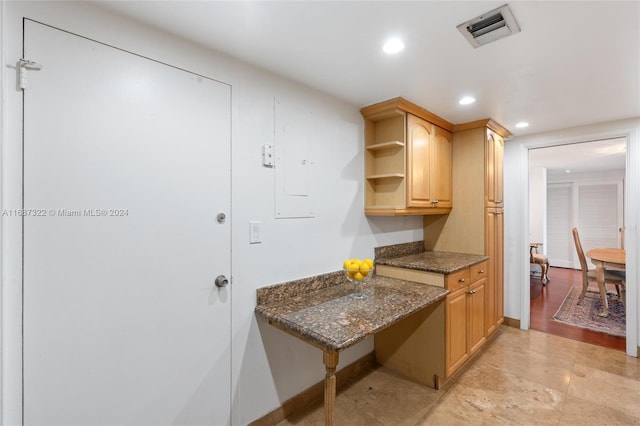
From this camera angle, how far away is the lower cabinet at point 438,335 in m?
2.24

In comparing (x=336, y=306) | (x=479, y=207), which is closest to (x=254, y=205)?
(x=336, y=306)

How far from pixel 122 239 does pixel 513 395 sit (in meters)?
2.81

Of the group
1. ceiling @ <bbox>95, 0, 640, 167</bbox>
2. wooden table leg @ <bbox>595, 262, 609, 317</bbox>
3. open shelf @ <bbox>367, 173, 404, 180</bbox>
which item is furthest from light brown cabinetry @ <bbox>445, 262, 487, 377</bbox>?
wooden table leg @ <bbox>595, 262, 609, 317</bbox>

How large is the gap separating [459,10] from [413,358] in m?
2.41

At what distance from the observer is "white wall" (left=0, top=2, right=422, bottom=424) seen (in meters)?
1.08

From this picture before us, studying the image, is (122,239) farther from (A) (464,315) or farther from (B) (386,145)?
(A) (464,315)

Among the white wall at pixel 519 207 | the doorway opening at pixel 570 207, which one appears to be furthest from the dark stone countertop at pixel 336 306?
the doorway opening at pixel 570 207

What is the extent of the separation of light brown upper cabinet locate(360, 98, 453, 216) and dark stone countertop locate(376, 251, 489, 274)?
454mm

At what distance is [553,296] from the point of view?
4613 mm

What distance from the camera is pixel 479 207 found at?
298 cm

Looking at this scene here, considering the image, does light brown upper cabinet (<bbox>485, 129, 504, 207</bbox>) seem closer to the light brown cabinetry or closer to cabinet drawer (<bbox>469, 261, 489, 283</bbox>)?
cabinet drawer (<bbox>469, 261, 489, 283</bbox>)

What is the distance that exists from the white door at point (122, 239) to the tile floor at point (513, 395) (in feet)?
3.14

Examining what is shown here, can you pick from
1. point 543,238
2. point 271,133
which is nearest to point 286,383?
point 271,133

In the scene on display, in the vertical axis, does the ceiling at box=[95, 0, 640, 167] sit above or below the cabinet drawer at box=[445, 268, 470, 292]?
above
